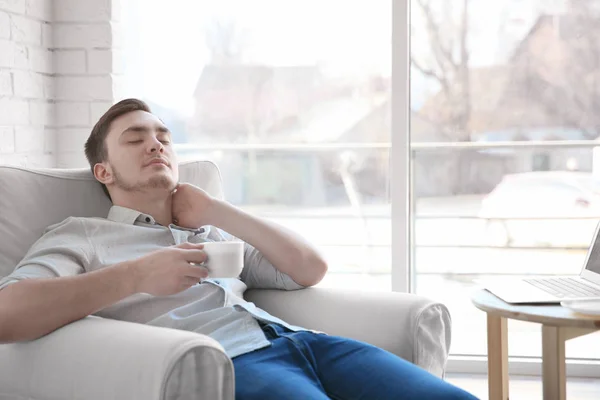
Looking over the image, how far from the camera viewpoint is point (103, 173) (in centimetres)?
220

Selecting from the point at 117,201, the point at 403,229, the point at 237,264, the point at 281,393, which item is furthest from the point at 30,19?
the point at 281,393

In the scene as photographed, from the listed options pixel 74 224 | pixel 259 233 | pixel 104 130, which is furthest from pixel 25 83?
pixel 259 233

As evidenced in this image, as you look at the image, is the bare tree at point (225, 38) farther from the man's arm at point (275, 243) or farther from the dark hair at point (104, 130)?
the man's arm at point (275, 243)

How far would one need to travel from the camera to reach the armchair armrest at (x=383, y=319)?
2.02 meters

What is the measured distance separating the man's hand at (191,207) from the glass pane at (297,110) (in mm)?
2650

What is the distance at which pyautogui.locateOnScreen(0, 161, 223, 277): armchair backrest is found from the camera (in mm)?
2049

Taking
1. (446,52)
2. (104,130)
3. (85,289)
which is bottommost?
(85,289)

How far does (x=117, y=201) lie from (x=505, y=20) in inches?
88.3

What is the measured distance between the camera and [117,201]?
2195mm

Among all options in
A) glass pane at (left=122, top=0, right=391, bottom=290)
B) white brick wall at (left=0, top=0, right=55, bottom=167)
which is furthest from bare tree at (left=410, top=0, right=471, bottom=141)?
white brick wall at (left=0, top=0, right=55, bottom=167)

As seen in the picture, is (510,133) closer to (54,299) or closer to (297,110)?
(297,110)

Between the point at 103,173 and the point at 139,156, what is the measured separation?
0.41ft

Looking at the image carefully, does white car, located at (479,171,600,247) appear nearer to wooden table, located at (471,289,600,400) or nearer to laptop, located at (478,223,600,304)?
laptop, located at (478,223,600,304)

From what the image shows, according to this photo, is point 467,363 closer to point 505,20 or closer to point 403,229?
→ point 403,229
